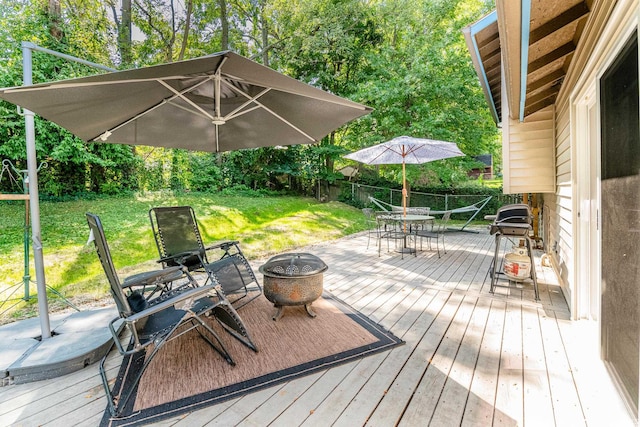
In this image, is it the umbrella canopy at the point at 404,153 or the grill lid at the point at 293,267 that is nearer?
the grill lid at the point at 293,267

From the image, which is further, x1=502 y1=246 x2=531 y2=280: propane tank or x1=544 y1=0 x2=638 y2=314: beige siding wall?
x1=502 y1=246 x2=531 y2=280: propane tank

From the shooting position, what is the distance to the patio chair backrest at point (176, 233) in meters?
3.64

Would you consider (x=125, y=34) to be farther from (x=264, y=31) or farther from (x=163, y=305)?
(x=163, y=305)

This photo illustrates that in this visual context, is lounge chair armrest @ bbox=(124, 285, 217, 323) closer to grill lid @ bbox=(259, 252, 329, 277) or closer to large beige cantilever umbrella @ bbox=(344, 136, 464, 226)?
grill lid @ bbox=(259, 252, 329, 277)

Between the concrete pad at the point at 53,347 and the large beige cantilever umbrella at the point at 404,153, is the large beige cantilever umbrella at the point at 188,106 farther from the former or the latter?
the large beige cantilever umbrella at the point at 404,153

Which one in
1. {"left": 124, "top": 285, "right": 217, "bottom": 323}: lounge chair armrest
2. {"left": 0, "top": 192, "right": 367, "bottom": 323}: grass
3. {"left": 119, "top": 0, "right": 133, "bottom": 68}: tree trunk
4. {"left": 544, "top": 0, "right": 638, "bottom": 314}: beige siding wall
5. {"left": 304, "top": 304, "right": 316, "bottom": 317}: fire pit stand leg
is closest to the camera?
{"left": 544, "top": 0, "right": 638, "bottom": 314}: beige siding wall

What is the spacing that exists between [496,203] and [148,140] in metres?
10.9

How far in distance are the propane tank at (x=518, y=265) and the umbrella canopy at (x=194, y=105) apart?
252cm

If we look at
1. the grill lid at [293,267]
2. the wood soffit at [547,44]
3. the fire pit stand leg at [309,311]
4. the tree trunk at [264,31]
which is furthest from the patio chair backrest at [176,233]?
the tree trunk at [264,31]

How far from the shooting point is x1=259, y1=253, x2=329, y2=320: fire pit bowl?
9.02 feet

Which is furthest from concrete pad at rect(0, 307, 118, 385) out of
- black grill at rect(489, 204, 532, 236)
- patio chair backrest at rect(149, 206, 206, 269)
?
black grill at rect(489, 204, 532, 236)

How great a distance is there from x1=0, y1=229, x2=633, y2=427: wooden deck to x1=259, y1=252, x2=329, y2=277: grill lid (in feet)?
2.36

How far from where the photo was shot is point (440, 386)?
191 centimetres

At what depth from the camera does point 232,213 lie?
8484 mm
